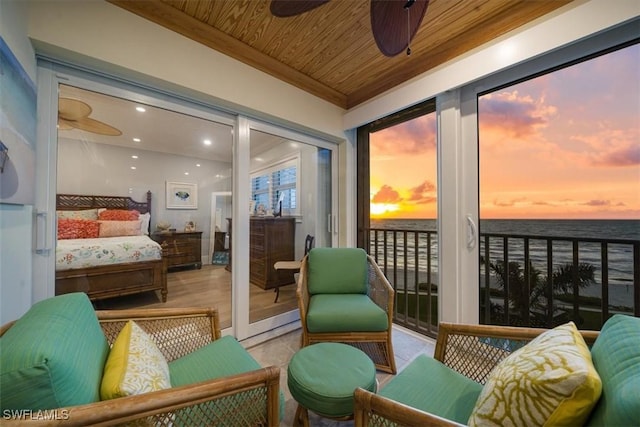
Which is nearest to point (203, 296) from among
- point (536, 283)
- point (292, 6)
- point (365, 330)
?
point (365, 330)

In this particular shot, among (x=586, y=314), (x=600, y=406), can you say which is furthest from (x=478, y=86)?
(x=600, y=406)

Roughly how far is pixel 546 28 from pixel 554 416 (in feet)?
6.97

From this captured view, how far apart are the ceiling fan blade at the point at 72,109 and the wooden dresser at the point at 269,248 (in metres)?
1.41

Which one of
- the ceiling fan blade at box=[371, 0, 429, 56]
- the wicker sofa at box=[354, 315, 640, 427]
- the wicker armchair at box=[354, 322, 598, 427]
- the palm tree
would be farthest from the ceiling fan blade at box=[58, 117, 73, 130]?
the palm tree

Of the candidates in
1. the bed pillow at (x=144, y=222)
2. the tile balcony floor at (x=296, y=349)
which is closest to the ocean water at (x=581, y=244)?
the tile balcony floor at (x=296, y=349)

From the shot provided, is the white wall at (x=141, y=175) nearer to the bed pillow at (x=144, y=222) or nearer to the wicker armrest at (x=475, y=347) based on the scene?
A: the bed pillow at (x=144, y=222)

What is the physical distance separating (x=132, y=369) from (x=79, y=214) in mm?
1380

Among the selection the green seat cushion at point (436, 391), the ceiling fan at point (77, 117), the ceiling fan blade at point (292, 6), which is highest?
the ceiling fan blade at point (292, 6)

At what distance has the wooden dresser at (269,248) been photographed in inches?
96.1

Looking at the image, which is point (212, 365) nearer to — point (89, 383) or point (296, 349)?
point (89, 383)

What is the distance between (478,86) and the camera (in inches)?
75.4

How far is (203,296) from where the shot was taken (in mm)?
2176

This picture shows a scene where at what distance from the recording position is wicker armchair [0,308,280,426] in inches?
22.9

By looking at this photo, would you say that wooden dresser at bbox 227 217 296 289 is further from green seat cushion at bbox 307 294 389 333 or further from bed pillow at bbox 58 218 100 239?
bed pillow at bbox 58 218 100 239
